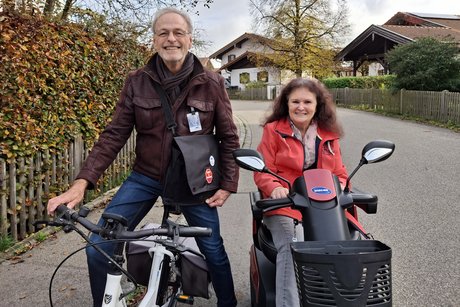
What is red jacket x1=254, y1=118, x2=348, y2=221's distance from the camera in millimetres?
2978

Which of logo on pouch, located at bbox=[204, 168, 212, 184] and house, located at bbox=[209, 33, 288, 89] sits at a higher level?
house, located at bbox=[209, 33, 288, 89]

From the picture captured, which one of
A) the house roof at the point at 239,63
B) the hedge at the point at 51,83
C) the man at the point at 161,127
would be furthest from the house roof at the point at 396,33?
the man at the point at 161,127

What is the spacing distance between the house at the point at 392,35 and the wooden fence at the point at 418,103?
288 centimetres

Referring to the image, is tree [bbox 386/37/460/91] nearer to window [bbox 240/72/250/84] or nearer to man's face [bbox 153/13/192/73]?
man's face [bbox 153/13/192/73]

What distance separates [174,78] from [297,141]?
92 centimetres

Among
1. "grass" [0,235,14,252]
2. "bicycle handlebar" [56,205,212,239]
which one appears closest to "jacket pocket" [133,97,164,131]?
"bicycle handlebar" [56,205,212,239]

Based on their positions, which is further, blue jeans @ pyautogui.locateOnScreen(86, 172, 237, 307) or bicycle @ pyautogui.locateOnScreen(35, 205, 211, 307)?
blue jeans @ pyautogui.locateOnScreen(86, 172, 237, 307)

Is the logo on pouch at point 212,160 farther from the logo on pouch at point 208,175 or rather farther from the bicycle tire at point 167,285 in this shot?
the bicycle tire at point 167,285

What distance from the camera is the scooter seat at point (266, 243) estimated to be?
9.04 feet

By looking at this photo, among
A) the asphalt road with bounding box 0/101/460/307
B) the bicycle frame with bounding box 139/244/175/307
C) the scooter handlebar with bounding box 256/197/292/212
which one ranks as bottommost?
the asphalt road with bounding box 0/101/460/307

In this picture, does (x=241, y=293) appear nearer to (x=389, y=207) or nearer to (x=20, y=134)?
(x=20, y=134)

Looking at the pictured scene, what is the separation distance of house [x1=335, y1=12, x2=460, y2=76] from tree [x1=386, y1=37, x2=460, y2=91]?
4.28 feet

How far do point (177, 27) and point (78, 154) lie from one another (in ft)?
12.3

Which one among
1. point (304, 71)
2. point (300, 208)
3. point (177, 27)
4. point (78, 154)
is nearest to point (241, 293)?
point (300, 208)
